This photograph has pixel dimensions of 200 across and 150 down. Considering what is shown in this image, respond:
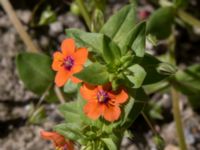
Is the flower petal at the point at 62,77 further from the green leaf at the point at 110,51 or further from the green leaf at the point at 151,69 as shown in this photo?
the green leaf at the point at 151,69

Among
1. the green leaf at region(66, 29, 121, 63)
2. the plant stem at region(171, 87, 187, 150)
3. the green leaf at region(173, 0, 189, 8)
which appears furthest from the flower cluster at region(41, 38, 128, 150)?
the green leaf at region(173, 0, 189, 8)

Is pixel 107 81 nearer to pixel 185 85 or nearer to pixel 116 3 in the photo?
pixel 185 85

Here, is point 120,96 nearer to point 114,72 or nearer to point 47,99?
point 114,72

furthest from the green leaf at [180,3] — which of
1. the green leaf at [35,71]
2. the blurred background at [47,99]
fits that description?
the green leaf at [35,71]

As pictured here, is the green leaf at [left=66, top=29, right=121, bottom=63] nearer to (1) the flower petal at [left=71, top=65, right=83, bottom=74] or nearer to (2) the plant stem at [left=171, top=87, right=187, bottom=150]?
(1) the flower petal at [left=71, top=65, right=83, bottom=74]

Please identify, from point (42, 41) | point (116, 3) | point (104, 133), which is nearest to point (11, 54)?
point (42, 41)

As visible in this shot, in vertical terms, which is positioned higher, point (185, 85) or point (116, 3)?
point (116, 3)
